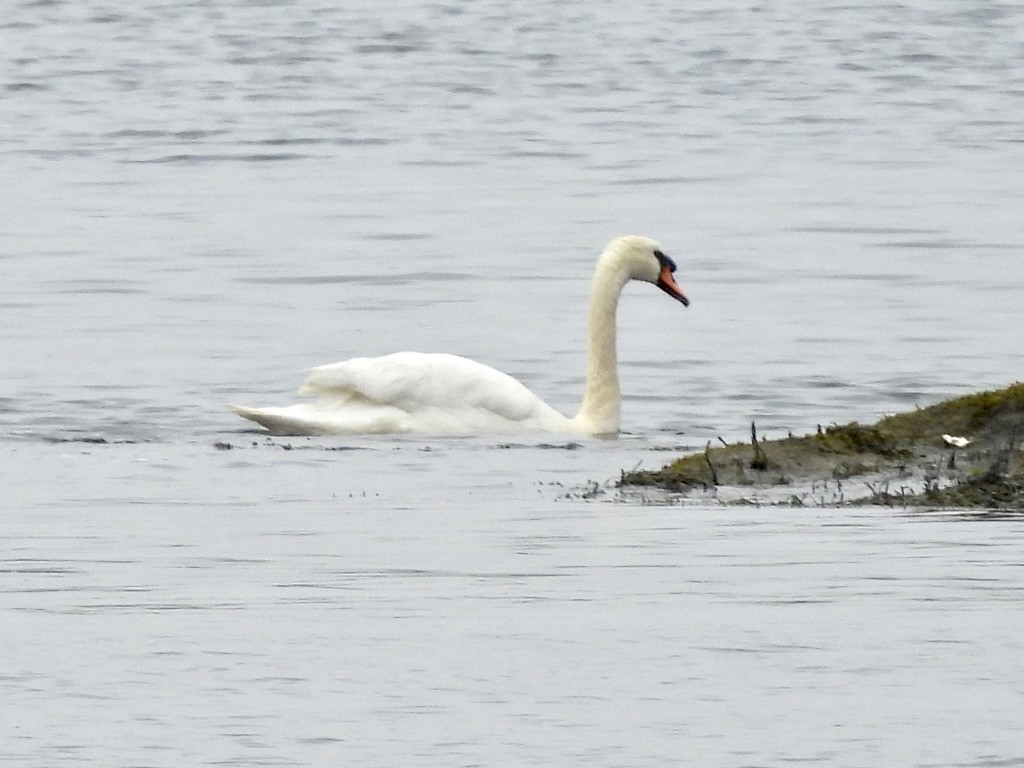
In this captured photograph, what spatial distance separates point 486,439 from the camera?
14680 millimetres

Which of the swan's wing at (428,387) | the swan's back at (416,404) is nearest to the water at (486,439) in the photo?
the swan's back at (416,404)

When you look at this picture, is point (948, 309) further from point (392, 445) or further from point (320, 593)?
point (320, 593)

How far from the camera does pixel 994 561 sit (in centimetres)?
991

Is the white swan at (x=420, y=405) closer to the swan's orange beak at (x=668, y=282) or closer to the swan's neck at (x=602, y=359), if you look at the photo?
the swan's neck at (x=602, y=359)

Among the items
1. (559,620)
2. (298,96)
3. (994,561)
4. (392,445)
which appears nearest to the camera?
(559,620)

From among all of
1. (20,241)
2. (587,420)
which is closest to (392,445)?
(587,420)

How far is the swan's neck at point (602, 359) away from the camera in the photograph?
15.4 metres

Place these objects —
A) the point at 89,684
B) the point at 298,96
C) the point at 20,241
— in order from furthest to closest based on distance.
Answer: the point at 298,96 → the point at 20,241 → the point at 89,684

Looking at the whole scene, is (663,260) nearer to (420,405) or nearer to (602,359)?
(602,359)

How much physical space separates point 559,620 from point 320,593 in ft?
3.00

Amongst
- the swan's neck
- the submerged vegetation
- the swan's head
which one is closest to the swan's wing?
the swan's neck

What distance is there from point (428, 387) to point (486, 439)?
49cm

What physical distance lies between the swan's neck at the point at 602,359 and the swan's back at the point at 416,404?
0.83 feet

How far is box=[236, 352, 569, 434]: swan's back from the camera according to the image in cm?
1487
